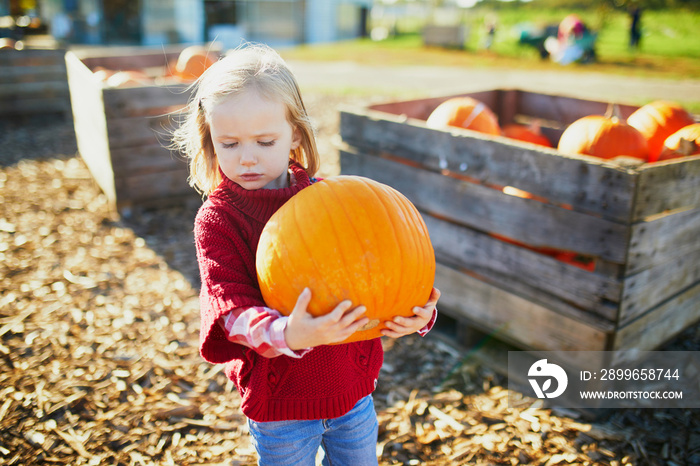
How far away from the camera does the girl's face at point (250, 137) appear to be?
160 centimetres

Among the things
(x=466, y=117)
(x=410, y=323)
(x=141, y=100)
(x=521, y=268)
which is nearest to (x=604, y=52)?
(x=466, y=117)

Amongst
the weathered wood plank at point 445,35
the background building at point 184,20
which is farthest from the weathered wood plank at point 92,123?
the weathered wood plank at point 445,35

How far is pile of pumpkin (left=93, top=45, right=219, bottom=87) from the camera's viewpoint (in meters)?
5.48

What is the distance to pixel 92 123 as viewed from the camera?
547 centimetres

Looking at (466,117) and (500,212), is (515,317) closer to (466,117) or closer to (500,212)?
(500,212)

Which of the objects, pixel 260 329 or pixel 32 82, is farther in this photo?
pixel 32 82

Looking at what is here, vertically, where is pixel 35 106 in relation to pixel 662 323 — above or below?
above

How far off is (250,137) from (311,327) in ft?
2.06

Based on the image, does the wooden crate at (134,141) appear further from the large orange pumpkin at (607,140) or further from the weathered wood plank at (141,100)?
the large orange pumpkin at (607,140)

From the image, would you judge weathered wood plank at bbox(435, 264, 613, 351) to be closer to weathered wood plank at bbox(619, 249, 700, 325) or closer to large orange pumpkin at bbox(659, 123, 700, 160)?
weathered wood plank at bbox(619, 249, 700, 325)

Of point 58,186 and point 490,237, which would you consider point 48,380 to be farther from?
point 58,186

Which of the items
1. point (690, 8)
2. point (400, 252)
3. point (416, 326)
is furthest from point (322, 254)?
point (690, 8)

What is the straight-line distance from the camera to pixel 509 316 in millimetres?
3002

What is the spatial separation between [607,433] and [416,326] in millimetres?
1633
